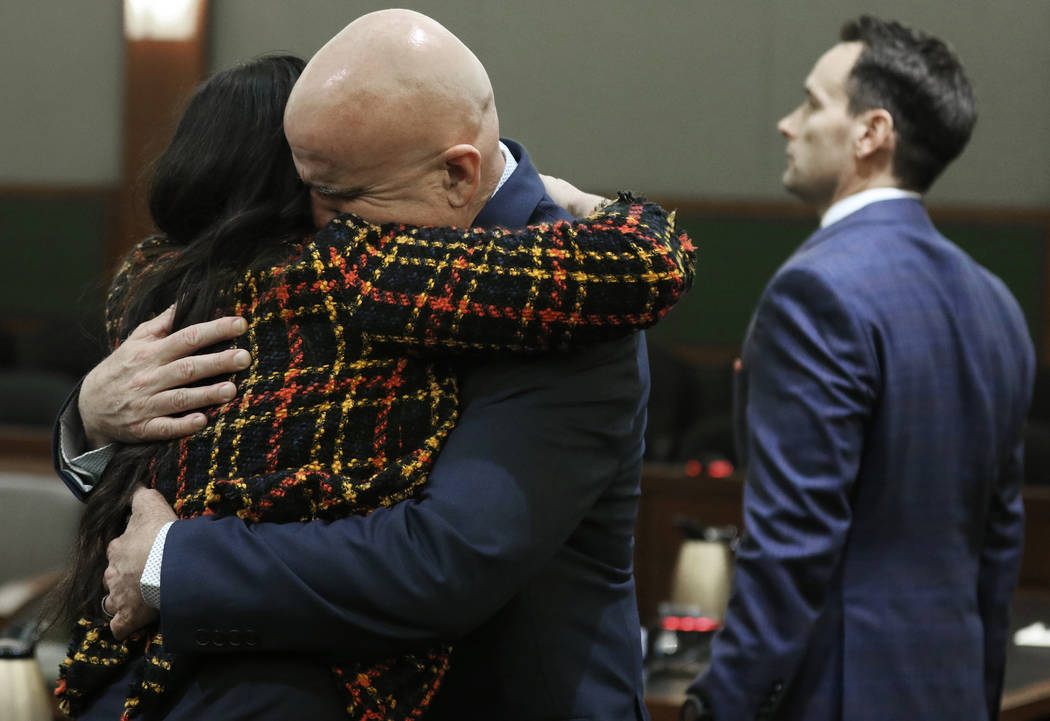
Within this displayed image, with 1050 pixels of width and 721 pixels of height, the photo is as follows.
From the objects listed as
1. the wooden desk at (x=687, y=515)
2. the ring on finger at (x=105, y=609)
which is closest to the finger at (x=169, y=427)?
the ring on finger at (x=105, y=609)

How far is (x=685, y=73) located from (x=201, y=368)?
6.04 m

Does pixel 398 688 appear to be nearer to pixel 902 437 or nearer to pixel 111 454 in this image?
pixel 111 454

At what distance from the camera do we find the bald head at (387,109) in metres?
Result: 1.10

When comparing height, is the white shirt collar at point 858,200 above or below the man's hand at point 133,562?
above

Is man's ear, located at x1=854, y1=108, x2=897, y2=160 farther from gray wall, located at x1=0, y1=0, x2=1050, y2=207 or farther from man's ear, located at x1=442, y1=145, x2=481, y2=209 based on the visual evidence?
gray wall, located at x1=0, y1=0, x2=1050, y2=207

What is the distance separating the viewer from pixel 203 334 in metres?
1.18

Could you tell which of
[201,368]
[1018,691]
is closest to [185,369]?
[201,368]

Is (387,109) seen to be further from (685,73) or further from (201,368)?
(685,73)

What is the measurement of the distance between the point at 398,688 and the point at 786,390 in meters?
0.77

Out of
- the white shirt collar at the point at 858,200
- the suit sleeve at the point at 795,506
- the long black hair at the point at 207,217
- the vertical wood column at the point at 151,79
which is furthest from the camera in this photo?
the vertical wood column at the point at 151,79

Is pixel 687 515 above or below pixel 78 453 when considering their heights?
below

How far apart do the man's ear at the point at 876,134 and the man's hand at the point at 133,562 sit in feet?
4.39

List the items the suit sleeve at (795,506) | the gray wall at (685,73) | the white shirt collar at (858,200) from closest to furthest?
the suit sleeve at (795,506) → the white shirt collar at (858,200) → the gray wall at (685,73)

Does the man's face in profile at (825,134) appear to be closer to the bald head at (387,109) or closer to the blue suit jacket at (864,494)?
the blue suit jacket at (864,494)
